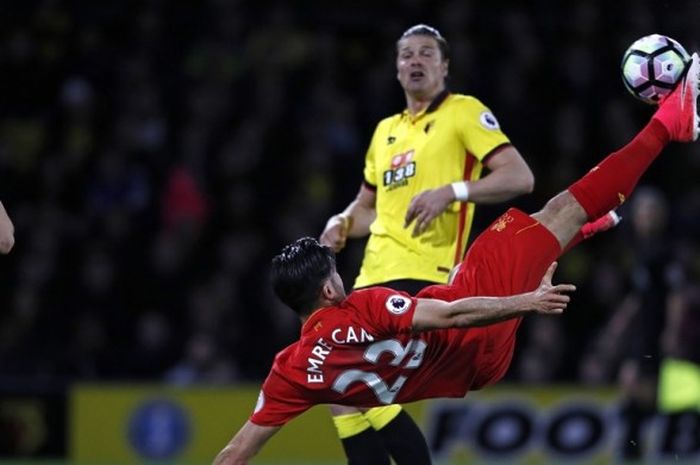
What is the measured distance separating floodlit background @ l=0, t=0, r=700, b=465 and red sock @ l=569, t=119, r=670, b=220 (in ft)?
16.3

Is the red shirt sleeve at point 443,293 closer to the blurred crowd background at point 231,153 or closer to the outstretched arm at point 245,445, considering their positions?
the outstretched arm at point 245,445

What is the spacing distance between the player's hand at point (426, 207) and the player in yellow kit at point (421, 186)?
56 millimetres

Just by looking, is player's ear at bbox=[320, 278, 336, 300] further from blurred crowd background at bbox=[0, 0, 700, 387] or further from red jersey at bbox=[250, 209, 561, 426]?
blurred crowd background at bbox=[0, 0, 700, 387]

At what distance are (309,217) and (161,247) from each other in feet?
4.63

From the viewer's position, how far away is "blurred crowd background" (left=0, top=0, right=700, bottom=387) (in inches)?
556

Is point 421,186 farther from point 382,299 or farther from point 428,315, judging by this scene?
point 428,315

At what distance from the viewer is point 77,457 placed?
13.3 metres

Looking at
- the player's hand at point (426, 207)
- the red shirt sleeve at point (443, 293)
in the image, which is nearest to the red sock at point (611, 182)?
the player's hand at point (426, 207)

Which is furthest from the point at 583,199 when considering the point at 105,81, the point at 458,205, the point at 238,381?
the point at 105,81

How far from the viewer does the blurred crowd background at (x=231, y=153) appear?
46.3ft

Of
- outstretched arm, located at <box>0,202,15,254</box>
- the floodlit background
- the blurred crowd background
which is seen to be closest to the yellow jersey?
outstretched arm, located at <box>0,202,15,254</box>

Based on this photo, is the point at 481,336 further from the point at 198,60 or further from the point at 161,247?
the point at 198,60

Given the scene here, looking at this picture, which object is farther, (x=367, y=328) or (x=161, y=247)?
(x=161, y=247)

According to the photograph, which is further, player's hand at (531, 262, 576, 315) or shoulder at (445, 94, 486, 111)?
shoulder at (445, 94, 486, 111)
